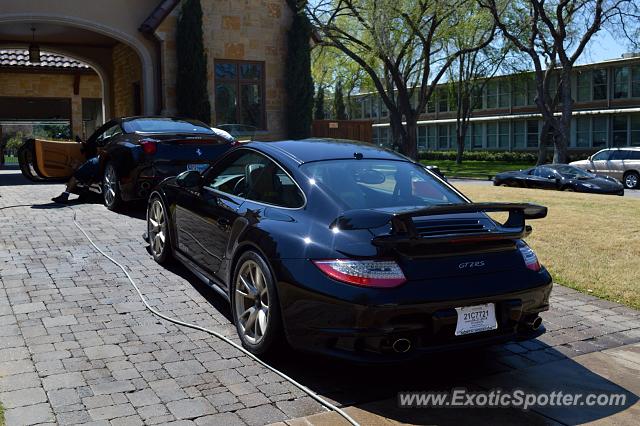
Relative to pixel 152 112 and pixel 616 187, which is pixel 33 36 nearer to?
pixel 152 112

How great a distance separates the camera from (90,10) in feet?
60.2

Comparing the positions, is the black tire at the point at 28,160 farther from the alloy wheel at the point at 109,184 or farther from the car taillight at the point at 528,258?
the car taillight at the point at 528,258

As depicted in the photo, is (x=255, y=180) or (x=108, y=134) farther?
(x=108, y=134)

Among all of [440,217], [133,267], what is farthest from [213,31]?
[440,217]

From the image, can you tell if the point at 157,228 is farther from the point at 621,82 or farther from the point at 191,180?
the point at 621,82

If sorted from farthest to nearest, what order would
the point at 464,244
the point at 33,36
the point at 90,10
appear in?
the point at 33,36, the point at 90,10, the point at 464,244

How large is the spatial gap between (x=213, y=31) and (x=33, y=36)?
6735 millimetres

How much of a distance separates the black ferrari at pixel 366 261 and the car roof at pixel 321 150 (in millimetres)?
20

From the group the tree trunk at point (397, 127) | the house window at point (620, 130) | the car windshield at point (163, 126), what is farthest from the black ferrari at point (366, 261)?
the house window at point (620, 130)

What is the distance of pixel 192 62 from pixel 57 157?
25.0ft

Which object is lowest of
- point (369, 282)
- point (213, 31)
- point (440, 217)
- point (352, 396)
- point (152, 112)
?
point (352, 396)

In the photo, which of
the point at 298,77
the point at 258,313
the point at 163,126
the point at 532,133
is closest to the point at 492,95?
the point at 532,133

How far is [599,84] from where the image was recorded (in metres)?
44.8

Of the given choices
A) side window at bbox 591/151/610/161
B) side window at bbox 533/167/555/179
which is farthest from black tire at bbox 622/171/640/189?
side window at bbox 533/167/555/179
